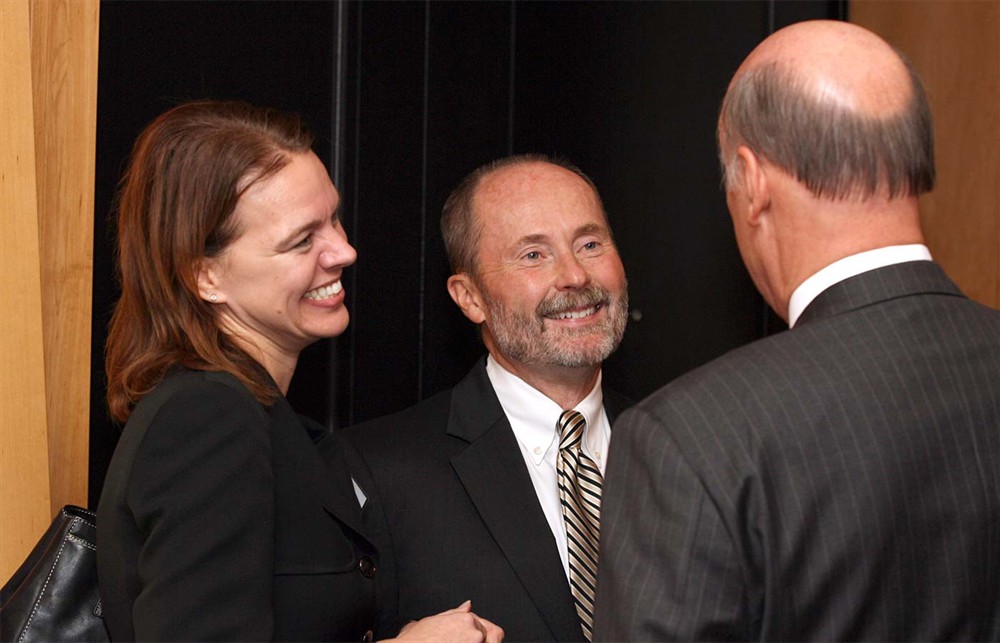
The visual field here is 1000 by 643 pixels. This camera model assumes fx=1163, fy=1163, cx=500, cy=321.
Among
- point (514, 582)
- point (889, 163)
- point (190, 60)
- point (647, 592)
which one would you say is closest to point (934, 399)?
point (889, 163)

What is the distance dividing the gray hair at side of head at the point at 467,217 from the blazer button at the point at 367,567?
0.99m

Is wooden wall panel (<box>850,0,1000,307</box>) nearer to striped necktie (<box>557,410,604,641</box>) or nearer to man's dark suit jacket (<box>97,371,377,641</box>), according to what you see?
striped necktie (<box>557,410,604,641</box>)

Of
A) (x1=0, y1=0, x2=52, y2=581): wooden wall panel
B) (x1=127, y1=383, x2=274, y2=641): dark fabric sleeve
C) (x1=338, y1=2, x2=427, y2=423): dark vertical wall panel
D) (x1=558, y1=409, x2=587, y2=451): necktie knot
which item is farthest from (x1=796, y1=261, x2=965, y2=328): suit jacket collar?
(x1=338, y1=2, x2=427, y2=423): dark vertical wall panel

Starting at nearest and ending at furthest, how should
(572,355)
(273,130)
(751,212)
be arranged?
(751,212), (273,130), (572,355)

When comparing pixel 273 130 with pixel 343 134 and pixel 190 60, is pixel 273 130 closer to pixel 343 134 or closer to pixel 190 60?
pixel 190 60

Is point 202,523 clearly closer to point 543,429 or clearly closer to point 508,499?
point 508,499

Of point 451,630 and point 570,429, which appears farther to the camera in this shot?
point 570,429

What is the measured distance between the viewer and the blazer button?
1.93 meters

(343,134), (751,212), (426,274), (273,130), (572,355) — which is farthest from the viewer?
(426,274)

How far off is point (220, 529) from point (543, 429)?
3.31ft

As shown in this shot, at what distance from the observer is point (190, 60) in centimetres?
262

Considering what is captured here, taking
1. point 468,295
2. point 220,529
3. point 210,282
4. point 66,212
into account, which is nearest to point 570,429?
point 468,295

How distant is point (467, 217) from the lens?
285 centimetres

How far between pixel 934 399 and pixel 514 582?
1.15 m
